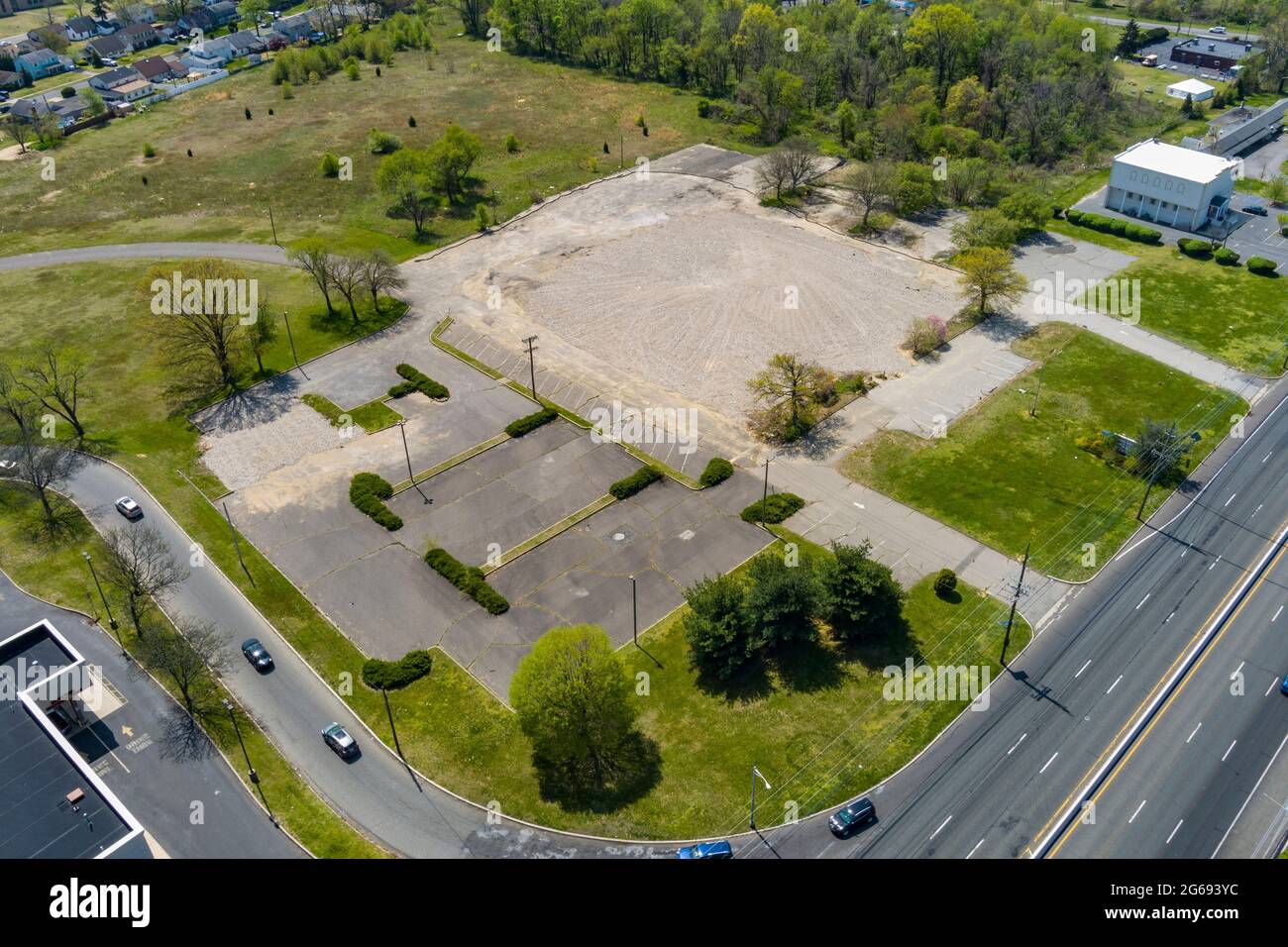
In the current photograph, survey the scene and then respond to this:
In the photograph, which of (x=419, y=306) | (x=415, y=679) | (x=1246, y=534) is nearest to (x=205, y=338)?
(x=419, y=306)

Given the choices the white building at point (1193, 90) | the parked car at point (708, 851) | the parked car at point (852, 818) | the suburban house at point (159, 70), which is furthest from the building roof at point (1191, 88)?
the suburban house at point (159, 70)

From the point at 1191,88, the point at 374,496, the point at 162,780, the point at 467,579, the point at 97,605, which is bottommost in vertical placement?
the point at 162,780

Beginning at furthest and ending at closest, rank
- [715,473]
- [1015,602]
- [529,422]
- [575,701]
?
[529,422]
[715,473]
[1015,602]
[575,701]

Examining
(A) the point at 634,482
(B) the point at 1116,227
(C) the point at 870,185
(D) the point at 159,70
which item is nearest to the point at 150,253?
(A) the point at 634,482

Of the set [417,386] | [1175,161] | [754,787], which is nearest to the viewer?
[754,787]

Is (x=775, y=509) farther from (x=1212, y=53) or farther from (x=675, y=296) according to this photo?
(x=1212, y=53)

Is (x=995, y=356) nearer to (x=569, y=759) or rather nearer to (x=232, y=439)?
(x=569, y=759)
